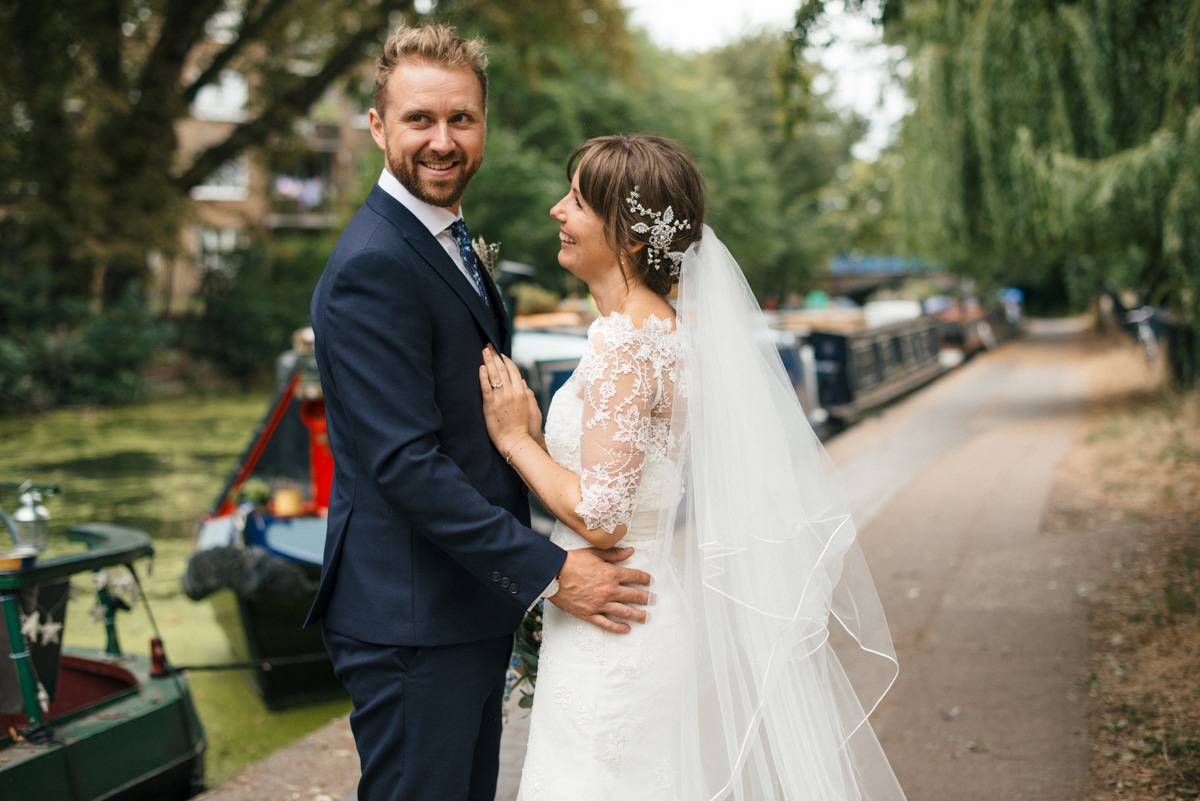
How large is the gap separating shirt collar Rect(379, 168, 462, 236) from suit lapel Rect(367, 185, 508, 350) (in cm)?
1

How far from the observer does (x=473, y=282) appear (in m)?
2.29

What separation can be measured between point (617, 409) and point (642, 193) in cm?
48

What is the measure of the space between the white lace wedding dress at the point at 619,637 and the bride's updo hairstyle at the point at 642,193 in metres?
0.17

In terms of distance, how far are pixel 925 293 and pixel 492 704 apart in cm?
4416

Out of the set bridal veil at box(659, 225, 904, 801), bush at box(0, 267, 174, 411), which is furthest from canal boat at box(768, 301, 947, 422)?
bush at box(0, 267, 174, 411)

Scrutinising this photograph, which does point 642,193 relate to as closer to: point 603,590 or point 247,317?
point 603,590

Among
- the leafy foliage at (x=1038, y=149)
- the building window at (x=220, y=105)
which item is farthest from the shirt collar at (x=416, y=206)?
the building window at (x=220, y=105)

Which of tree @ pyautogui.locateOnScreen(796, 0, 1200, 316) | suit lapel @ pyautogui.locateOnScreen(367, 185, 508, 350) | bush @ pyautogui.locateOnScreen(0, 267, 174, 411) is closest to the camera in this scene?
suit lapel @ pyautogui.locateOnScreen(367, 185, 508, 350)

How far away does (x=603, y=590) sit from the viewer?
2207mm

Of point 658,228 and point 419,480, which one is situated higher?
point 658,228

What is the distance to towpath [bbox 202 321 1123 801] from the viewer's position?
12.0 ft

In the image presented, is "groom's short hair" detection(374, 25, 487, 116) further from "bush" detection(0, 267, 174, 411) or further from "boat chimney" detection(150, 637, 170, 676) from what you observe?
"bush" detection(0, 267, 174, 411)

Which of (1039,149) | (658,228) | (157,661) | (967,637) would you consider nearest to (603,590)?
(658,228)

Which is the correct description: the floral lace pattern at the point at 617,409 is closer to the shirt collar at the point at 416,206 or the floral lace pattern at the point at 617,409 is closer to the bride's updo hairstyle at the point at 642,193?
the bride's updo hairstyle at the point at 642,193
